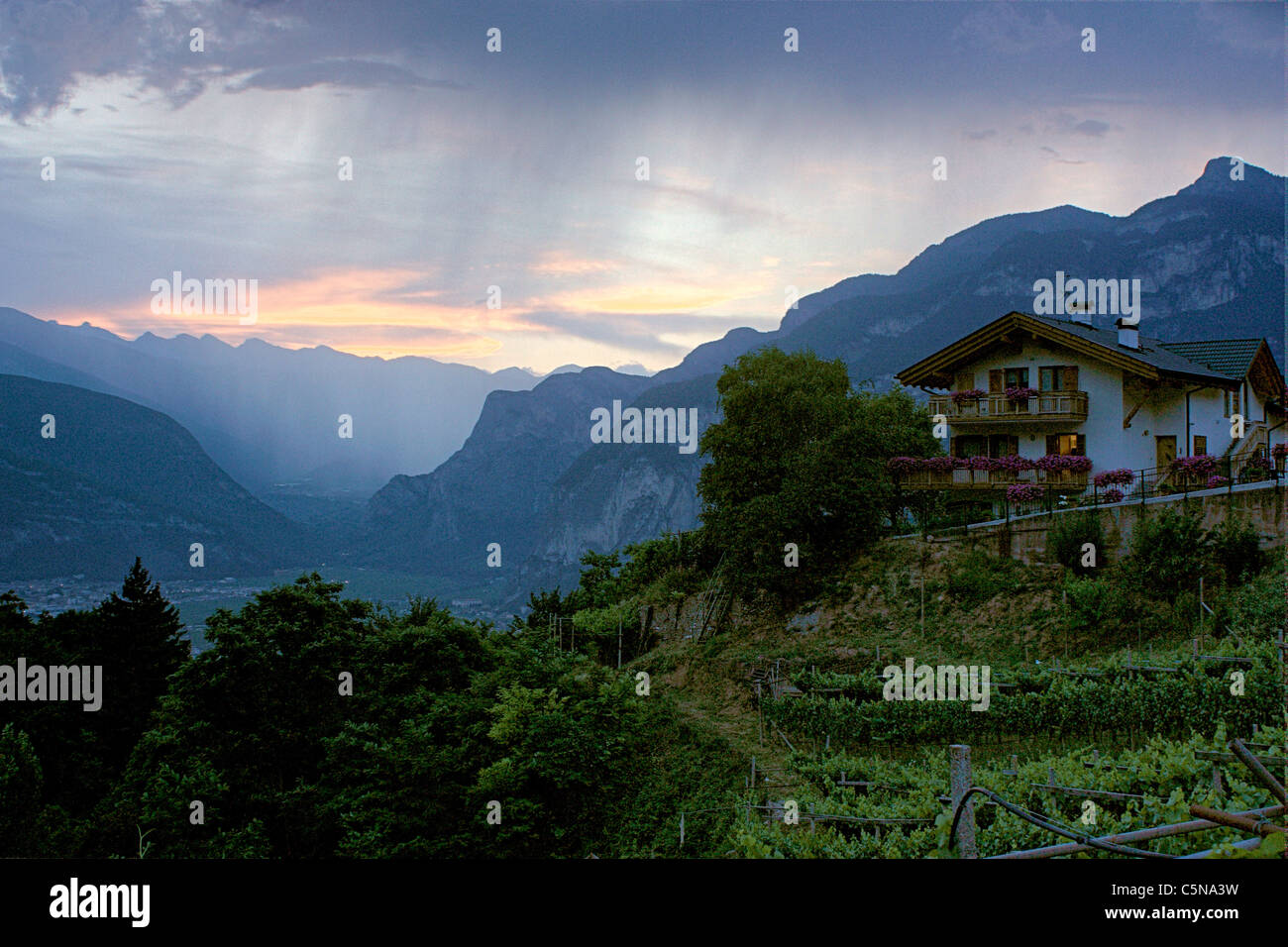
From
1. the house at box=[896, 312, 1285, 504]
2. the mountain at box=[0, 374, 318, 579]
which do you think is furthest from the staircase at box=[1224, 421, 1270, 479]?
the mountain at box=[0, 374, 318, 579]

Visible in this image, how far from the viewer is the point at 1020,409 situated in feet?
87.2

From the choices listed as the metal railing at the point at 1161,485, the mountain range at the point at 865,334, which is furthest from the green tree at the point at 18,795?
→ the mountain range at the point at 865,334

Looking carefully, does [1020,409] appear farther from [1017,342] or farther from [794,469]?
[794,469]

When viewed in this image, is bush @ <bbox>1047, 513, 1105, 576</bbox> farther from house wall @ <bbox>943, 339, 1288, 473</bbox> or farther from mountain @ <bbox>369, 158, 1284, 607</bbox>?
mountain @ <bbox>369, 158, 1284, 607</bbox>

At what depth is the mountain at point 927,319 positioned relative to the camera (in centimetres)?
12788

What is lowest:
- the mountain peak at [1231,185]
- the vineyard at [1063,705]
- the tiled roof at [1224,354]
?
the vineyard at [1063,705]

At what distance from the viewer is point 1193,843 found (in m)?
6.58

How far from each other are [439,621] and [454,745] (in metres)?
4.85

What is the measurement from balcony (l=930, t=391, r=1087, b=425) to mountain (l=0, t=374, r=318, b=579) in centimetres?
10261

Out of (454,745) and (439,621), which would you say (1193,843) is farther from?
Answer: (439,621)

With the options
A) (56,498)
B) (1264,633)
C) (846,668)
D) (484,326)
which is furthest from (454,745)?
(56,498)

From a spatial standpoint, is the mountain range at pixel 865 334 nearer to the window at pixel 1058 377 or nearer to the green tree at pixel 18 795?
the window at pixel 1058 377

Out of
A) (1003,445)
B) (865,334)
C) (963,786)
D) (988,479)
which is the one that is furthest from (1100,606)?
(865,334)

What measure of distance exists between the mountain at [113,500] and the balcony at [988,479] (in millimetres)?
101846
